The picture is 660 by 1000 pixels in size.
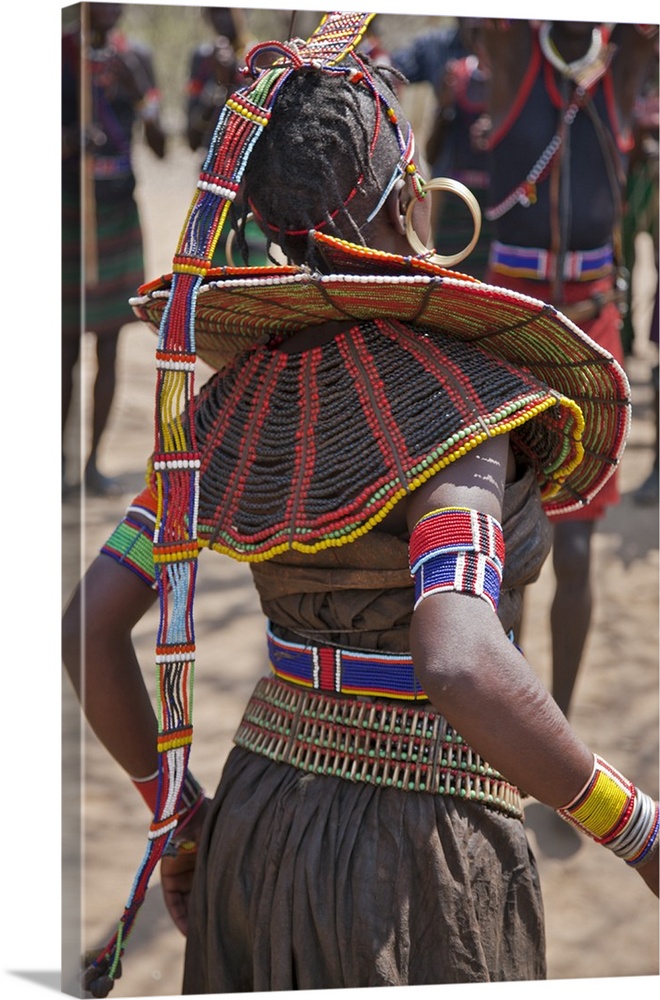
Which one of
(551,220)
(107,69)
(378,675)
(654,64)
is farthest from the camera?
(107,69)

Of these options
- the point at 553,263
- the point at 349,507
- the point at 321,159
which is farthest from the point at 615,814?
the point at 553,263

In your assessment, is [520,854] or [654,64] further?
[654,64]

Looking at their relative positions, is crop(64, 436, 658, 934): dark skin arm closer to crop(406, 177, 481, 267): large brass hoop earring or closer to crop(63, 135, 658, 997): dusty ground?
crop(406, 177, 481, 267): large brass hoop earring

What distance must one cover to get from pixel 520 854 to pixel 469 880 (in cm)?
12

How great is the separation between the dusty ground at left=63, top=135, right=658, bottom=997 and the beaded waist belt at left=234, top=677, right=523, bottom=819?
79cm

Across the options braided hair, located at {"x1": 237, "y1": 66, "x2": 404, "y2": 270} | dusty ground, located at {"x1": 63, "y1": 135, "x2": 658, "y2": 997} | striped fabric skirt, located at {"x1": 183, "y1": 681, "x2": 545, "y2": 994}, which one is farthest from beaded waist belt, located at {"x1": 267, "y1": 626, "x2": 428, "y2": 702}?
dusty ground, located at {"x1": 63, "y1": 135, "x2": 658, "y2": 997}

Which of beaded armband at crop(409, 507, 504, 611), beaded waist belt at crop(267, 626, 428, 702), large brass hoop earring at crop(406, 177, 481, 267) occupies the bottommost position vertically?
beaded waist belt at crop(267, 626, 428, 702)

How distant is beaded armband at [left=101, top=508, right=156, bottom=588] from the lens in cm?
202

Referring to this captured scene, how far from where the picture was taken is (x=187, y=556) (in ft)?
6.05

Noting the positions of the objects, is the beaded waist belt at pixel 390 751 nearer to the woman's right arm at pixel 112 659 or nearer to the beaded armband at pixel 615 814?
the beaded armband at pixel 615 814

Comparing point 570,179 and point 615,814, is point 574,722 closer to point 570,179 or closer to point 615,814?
point 570,179

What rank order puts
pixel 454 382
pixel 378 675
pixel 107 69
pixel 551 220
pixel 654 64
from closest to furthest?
pixel 454 382 < pixel 378 675 < pixel 551 220 < pixel 654 64 < pixel 107 69
